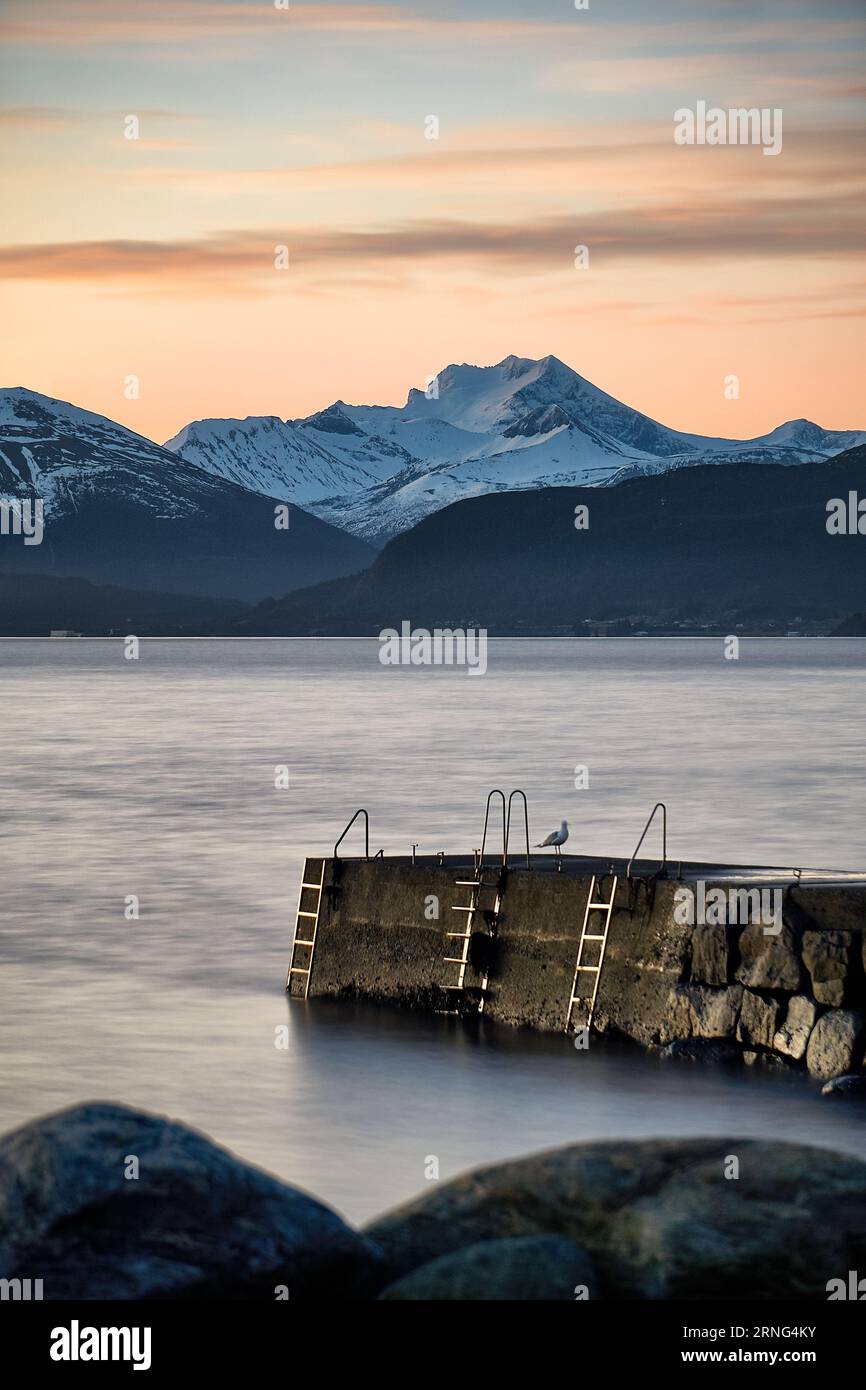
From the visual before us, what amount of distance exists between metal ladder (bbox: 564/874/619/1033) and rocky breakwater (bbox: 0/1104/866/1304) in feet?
31.7

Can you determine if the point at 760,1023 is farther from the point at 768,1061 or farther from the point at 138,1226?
the point at 138,1226

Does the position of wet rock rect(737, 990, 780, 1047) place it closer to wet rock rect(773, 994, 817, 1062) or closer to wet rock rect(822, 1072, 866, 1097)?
wet rock rect(773, 994, 817, 1062)

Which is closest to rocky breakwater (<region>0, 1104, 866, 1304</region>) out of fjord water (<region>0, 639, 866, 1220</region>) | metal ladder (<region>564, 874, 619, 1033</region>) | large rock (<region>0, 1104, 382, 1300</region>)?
large rock (<region>0, 1104, 382, 1300</region>)

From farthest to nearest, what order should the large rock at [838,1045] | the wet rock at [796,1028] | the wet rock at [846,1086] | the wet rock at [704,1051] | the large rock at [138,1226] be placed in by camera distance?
the wet rock at [704,1051] < the wet rock at [796,1028] < the large rock at [838,1045] < the wet rock at [846,1086] < the large rock at [138,1226]

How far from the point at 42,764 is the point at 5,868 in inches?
1476

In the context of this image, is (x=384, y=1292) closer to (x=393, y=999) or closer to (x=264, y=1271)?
(x=264, y=1271)

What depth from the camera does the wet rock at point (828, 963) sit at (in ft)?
71.2

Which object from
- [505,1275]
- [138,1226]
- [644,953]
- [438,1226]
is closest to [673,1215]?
[505,1275]

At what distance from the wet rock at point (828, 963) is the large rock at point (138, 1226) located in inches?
421

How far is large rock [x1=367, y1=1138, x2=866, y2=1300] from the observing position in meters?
12.5

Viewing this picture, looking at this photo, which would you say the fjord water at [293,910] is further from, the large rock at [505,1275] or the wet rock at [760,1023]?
the large rock at [505,1275]

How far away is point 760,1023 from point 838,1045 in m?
0.93

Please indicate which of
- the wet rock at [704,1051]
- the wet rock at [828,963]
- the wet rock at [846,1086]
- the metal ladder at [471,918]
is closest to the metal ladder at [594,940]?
the wet rock at [704,1051]

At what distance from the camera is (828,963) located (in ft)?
71.3
